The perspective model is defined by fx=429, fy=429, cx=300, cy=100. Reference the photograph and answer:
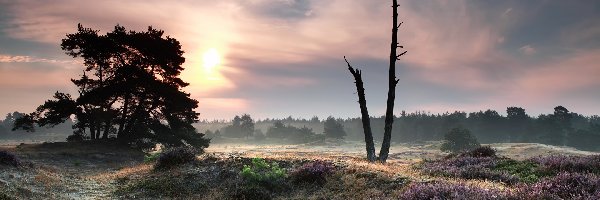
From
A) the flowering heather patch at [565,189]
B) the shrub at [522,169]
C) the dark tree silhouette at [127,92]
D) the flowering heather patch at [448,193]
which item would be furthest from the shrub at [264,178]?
the dark tree silhouette at [127,92]

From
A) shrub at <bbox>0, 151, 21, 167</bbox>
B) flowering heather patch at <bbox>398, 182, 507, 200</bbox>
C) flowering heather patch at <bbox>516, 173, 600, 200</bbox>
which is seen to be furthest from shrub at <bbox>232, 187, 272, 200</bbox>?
shrub at <bbox>0, 151, 21, 167</bbox>

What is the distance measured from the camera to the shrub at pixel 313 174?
1363 cm

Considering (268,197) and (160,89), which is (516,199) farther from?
(160,89)

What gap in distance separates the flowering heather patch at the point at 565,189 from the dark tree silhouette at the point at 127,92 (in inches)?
1440

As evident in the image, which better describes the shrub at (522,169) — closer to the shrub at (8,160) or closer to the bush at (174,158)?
the bush at (174,158)

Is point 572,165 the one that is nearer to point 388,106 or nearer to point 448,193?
point 448,193

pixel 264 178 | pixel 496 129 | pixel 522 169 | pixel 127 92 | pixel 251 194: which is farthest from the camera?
pixel 496 129

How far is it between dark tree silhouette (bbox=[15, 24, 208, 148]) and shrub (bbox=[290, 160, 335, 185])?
2974 centimetres

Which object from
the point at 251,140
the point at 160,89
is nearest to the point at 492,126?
the point at 251,140

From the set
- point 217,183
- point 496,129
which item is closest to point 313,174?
point 217,183

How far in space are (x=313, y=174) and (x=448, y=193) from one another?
5.37 m

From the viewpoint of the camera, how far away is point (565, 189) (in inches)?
348

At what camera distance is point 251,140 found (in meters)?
161

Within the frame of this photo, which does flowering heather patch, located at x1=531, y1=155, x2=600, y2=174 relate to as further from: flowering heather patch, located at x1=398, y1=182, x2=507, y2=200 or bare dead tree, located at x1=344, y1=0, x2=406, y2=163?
bare dead tree, located at x1=344, y1=0, x2=406, y2=163
